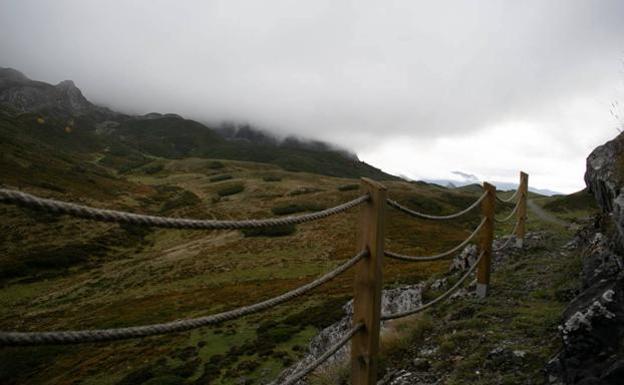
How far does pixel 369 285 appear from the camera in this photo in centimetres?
364

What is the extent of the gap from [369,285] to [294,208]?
45222 millimetres

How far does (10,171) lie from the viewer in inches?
2110

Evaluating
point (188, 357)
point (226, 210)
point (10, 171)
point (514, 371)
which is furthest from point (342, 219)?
point (10, 171)

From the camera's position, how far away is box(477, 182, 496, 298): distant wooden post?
24.7 feet

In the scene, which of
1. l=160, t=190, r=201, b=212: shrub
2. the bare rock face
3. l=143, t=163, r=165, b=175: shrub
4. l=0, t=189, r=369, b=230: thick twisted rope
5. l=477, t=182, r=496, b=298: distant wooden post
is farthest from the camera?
l=143, t=163, r=165, b=175: shrub

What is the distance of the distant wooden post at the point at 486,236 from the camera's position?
7.54 m

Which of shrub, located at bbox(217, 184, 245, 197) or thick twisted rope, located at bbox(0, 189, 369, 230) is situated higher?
thick twisted rope, located at bbox(0, 189, 369, 230)

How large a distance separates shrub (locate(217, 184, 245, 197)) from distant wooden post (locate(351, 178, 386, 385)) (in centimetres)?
6248

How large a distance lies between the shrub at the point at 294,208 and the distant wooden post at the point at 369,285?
143 feet

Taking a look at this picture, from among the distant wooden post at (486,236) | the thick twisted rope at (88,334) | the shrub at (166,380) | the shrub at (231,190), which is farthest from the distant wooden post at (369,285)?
the shrub at (231,190)

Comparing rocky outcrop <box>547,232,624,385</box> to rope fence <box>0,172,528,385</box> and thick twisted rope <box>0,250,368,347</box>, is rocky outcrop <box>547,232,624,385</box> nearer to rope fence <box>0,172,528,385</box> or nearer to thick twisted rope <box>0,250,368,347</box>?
rope fence <box>0,172,528,385</box>

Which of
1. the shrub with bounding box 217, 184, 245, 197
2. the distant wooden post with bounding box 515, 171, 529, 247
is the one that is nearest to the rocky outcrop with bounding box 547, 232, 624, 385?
the distant wooden post with bounding box 515, 171, 529, 247

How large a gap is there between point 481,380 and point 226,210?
49496 millimetres

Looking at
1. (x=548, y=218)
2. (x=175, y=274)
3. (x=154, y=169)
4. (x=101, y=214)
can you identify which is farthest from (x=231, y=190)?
(x=101, y=214)
